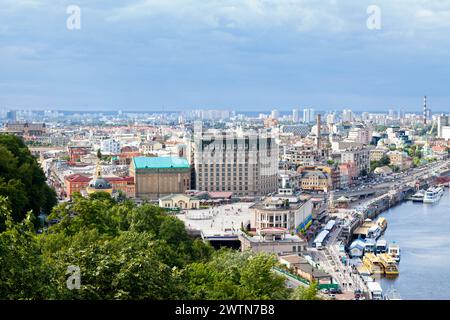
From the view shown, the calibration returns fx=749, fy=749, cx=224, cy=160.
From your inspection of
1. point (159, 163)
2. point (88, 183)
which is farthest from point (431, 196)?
point (88, 183)

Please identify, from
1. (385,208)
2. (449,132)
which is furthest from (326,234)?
(449,132)

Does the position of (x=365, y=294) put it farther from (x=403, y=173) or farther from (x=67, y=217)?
(x=403, y=173)

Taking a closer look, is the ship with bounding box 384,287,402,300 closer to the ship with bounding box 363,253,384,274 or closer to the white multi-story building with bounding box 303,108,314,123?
the ship with bounding box 363,253,384,274

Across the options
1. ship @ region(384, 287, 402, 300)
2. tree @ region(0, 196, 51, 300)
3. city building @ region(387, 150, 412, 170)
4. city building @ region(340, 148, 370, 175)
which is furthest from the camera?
city building @ region(387, 150, 412, 170)

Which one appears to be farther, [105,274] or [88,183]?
[88,183]

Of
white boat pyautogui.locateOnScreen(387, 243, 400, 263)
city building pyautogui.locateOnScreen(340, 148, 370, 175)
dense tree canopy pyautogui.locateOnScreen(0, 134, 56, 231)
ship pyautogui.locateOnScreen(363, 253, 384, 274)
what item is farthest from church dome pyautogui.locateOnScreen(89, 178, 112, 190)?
city building pyautogui.locateOnScreen(340, 148, 370, 175)

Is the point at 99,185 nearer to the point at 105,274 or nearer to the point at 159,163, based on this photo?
the point at 159,163

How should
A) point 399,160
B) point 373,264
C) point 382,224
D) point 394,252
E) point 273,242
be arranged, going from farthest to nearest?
point 399,160 < point 382,224 < point 394,252 < point 373,264 < point 273,242

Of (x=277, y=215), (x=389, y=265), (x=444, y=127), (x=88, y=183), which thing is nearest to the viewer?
(x=389, y=265)
